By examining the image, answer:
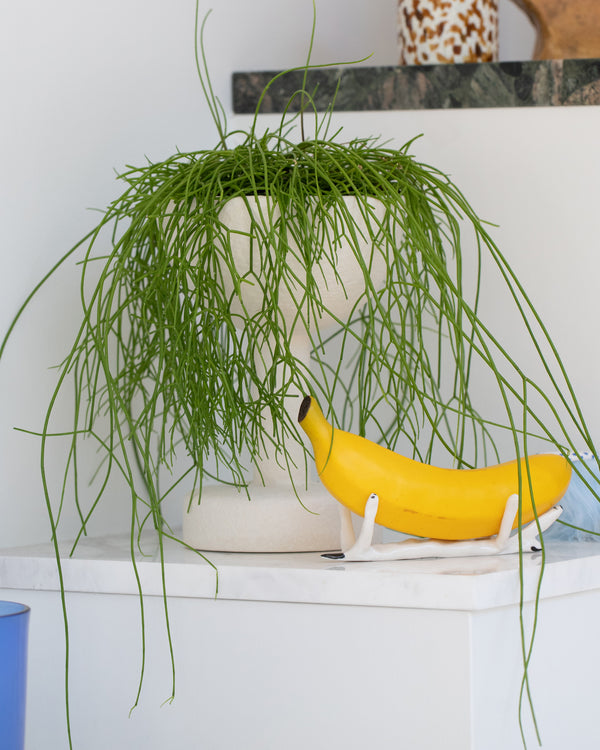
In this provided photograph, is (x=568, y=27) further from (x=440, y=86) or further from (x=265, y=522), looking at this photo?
(x=265, y=522)

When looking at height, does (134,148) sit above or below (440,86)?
below

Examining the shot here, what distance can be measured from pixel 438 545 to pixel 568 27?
85 centimetres

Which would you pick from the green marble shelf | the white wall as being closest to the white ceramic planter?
the white wall

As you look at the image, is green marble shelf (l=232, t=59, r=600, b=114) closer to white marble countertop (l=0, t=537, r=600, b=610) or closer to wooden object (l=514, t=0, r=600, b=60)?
wooden object (l=514, t=0, r=600, b=60)

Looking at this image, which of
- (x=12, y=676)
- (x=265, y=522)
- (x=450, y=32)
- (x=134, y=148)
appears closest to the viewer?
(x=12, y=676)

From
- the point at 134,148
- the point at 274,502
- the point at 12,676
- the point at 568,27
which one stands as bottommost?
the point at 12,676

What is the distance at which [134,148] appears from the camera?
1.21m

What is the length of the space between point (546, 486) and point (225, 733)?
38 centimetres

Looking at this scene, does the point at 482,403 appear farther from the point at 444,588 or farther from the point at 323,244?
the point at 444,588

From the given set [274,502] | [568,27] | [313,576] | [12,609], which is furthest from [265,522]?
[568,27]

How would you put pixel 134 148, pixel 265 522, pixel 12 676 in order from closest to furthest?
pixel 12 676, pixel 265 522, pixel 134 148

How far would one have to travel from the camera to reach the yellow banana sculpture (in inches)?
33.9

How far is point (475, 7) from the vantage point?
1338 millimetres

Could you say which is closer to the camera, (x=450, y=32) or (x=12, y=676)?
(x=12, y=676)
